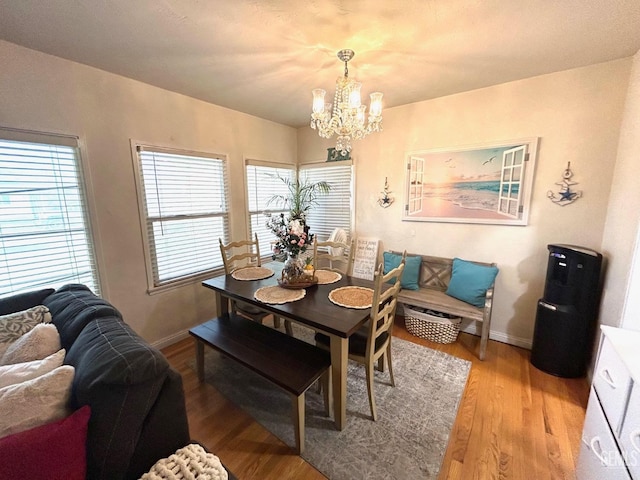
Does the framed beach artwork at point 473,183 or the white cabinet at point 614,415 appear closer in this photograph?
the white cabinet at point 614,415

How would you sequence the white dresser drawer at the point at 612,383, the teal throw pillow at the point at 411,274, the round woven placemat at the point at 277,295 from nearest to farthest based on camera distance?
the white dresser drawer at the point at 612,383, the round woven placemat at the point at 277,295, the teal throw pillow at the point at 411,274

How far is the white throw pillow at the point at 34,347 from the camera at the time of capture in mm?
1196

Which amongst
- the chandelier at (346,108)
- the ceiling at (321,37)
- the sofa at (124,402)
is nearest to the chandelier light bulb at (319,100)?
the chandelier at (346,108)

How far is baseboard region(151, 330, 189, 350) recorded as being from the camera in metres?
2.68

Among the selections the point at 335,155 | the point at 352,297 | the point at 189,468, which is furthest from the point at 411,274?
the point at 189,468

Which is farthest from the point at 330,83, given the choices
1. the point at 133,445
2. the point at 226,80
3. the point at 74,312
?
the point at 133,445

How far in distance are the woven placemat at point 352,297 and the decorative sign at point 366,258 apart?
1.32m

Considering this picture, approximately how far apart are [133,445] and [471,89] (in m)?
3.57

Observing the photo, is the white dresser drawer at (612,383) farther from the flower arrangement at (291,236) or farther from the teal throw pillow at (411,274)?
the flower arrangement at (291,236)

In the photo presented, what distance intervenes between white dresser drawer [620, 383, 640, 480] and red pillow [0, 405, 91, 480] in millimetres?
1896

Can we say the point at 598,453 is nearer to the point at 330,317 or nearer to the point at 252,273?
the point at 330,317

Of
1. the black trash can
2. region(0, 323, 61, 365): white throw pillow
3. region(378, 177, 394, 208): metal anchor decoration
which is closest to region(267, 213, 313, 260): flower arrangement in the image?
region(0, 323, 61, 365): white throw pillow

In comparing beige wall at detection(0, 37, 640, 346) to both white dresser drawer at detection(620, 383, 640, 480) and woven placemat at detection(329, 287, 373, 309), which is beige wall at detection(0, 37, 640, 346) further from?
woven placemat at detection(329, 287, 373, 309)

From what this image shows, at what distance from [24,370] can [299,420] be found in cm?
130
